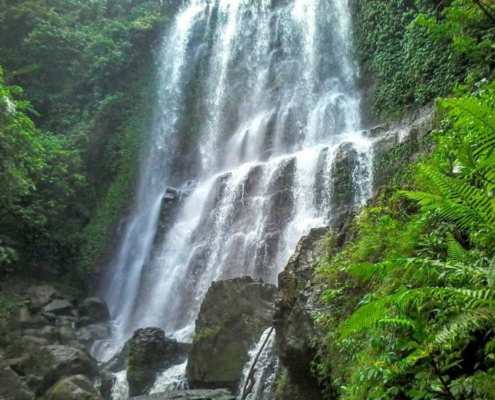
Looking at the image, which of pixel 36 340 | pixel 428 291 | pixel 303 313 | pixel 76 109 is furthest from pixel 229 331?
pixel 76 109

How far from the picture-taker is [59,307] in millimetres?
14344

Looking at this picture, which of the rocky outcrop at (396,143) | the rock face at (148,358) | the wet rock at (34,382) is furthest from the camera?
the rocky outcrop at (396,143)

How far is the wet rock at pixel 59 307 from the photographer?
1411 centimetres

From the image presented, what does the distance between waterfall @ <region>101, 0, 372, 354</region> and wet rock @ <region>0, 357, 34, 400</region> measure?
3.97 m

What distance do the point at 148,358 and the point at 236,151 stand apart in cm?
960

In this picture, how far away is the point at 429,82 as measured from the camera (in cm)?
1193

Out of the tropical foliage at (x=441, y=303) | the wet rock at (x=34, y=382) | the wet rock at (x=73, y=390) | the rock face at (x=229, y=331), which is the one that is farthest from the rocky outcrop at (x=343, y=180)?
the tropical foliage at (x=441, y=303)

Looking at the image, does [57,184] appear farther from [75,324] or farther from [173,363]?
[173,363]

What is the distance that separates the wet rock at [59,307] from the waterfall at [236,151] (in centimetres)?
168

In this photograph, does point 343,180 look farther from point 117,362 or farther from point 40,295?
point 40,295

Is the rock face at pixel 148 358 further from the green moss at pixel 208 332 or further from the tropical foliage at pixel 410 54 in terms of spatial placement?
the tropical foliage at pixel 410 54

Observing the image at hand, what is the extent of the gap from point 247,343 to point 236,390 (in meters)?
0.82

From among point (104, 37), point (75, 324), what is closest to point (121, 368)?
point (75, 324)

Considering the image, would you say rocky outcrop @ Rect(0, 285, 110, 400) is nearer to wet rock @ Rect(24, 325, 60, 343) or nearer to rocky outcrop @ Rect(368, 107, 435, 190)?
wet rock @ Rect(24, 325, 60, 343)
